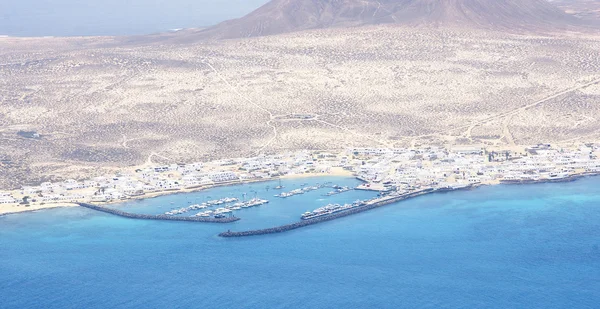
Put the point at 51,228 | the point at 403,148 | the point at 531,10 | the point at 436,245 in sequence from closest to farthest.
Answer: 1. the point at 436,245
2. the point at 51,228
3. the point at 403,148
4. the point at 531,10

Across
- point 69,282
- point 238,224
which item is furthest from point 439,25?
point 69,282

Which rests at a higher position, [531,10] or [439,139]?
[531,10]

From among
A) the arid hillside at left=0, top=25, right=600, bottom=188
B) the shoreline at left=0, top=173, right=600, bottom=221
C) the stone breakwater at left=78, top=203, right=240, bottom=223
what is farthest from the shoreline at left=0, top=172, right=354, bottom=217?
the arid hillside at left=0, top=25, right=600, bottom=188

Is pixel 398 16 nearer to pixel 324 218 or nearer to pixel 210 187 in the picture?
pixel 210 187

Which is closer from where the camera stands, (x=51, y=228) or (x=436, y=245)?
(x=436, y=245)

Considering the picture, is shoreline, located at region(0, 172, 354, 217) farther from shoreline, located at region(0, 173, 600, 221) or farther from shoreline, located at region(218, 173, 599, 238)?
shoreline, located at region(218, 173, 599, 238)

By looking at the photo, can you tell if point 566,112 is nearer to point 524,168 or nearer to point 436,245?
point 524,168

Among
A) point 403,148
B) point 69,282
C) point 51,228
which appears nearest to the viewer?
point 69,282

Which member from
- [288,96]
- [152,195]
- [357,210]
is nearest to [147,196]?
[152,195]
